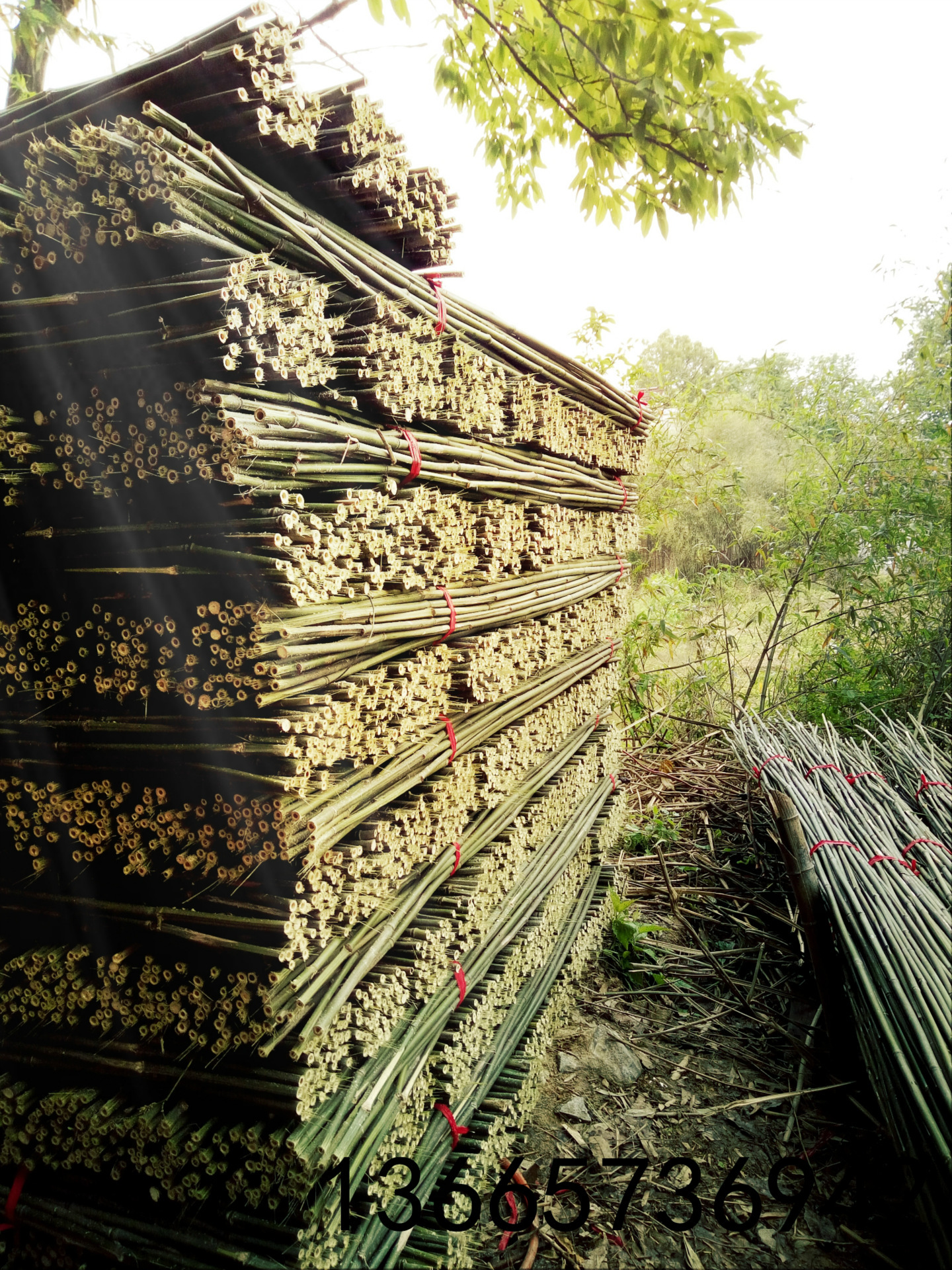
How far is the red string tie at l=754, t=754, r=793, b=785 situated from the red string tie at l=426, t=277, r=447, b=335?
3.24 metres

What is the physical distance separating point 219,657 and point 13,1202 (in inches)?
61.0

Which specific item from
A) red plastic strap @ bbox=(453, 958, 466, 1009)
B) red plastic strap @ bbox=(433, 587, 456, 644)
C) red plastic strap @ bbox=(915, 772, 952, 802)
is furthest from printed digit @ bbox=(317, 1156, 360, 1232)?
red plastic strap @ bbox=(915, 772, 952, 802)

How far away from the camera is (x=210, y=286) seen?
1.40 metres

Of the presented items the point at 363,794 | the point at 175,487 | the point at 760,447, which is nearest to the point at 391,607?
the point at 363,794

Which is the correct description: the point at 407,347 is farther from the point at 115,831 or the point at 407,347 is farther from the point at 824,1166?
the point at 824,1166

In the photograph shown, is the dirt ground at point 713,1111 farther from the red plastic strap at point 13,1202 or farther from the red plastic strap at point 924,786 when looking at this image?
the red plastic strap at point 13,1202

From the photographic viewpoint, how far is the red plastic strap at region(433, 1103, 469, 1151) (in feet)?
7.89

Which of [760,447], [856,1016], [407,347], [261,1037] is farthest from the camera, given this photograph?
[760,447]

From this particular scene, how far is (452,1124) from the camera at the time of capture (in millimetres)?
2418

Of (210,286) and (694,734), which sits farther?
(694,734)

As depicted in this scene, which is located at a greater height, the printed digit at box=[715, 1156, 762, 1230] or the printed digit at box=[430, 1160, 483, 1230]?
the printed digit at box=[430, 1160, 483, 1230]

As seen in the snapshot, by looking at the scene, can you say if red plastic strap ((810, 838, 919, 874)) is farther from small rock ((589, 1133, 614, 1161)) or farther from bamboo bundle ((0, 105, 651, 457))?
bamboo bundle ((0, 105, 651, 457))

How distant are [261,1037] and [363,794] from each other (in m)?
0.58

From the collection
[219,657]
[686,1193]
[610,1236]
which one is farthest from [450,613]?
[686,1193]
